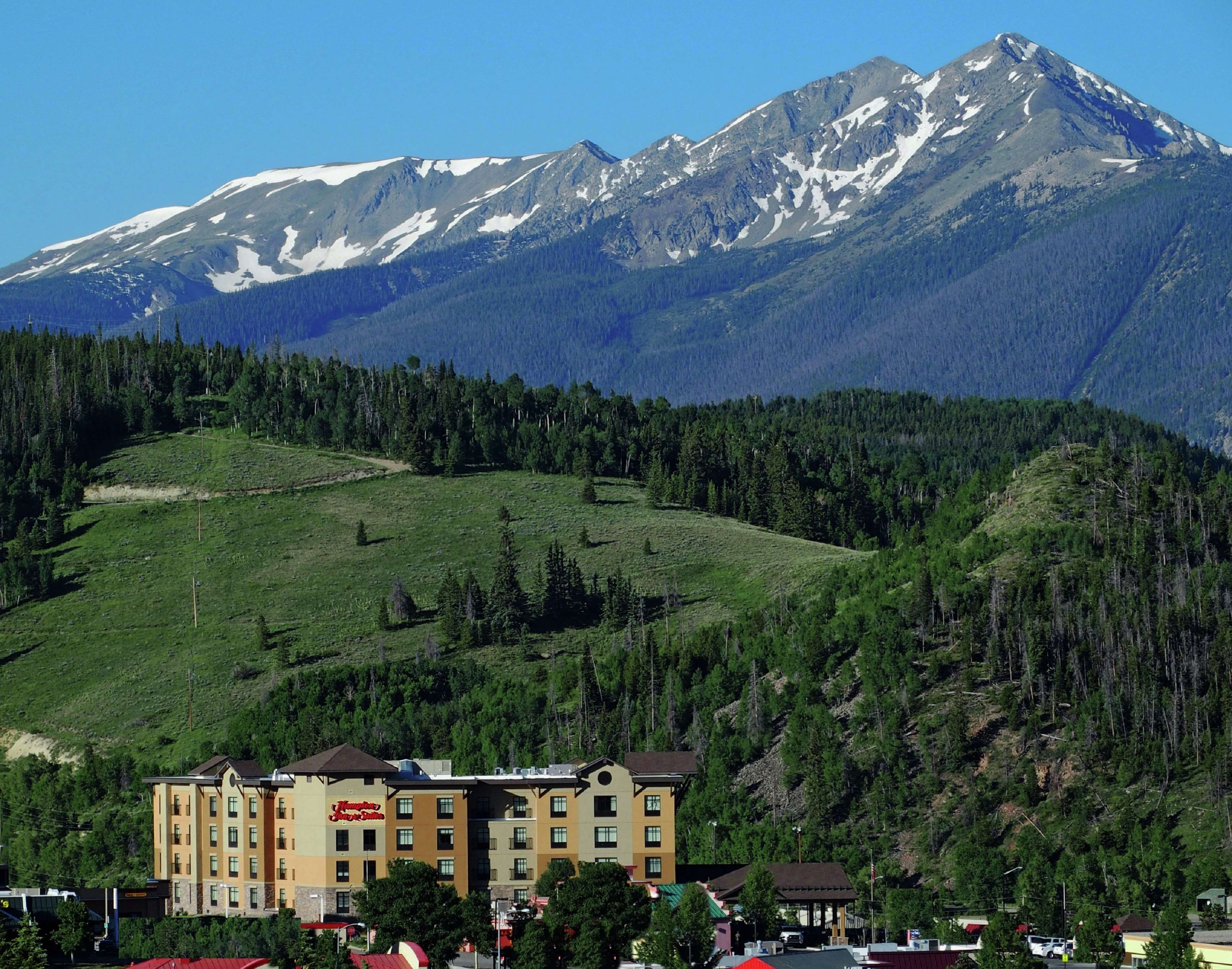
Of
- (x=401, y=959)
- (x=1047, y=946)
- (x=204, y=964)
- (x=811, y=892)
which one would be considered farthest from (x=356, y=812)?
(x=1047, y=946)

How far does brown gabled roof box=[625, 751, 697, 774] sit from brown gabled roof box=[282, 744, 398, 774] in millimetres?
16817

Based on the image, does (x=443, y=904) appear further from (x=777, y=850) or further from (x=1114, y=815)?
(x=1114, y=815)

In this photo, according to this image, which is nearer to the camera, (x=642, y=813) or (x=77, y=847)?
(x=642, y=813)

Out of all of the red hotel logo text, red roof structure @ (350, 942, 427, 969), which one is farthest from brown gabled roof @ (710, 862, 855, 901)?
red roof structure @ (350, 942, 427, 969)

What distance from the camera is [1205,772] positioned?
194000 millimetres

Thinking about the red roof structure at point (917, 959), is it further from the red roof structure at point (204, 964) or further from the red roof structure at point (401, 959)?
the red roof structure at point (204, 964)

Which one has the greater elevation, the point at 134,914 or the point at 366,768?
the point at 366,768

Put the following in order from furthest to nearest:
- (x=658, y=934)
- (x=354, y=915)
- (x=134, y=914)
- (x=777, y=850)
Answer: (x=777, y=850)
(x=134, y=914)
(x=354, y=915)
(x=658, y=934)

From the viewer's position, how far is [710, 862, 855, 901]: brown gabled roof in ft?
509

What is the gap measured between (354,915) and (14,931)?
2678 centimetres

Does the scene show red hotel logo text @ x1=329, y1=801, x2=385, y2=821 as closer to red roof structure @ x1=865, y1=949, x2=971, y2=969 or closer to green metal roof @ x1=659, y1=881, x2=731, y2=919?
green metal roof @ x1=659, y1=881, x2=731, y2=919

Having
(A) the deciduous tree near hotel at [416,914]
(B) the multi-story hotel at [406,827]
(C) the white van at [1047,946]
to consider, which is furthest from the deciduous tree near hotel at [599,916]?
(B) the multi-story hotel at [406,827]

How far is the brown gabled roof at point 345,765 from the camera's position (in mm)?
154125

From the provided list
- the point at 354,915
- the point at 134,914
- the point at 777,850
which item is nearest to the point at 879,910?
the point at 777,850
